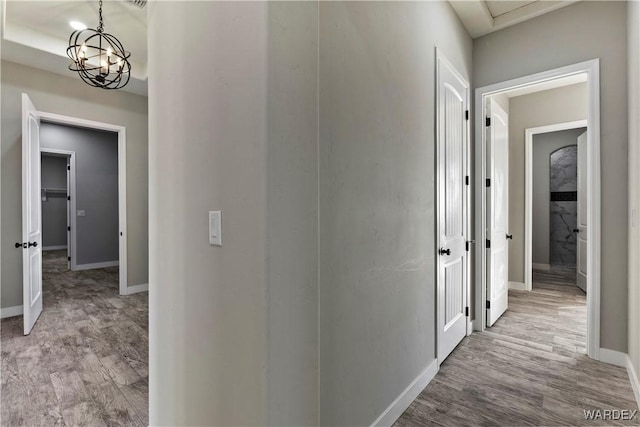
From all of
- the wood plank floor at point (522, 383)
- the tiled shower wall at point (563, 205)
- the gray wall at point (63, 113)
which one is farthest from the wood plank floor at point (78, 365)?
the tiled shower wall at point (563, 205)

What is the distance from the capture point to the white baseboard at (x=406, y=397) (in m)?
1.73

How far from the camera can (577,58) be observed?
8.63 ft

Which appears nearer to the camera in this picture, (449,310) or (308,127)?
(308,127)

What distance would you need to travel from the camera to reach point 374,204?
166 centimetres

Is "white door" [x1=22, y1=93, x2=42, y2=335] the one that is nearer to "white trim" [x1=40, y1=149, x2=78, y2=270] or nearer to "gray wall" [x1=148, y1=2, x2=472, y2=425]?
"gray wall" [x1=148, y1=2, x2=472, y2=425]

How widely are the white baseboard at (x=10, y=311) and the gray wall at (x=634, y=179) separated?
5.98 m

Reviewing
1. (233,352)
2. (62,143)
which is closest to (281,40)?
(233,352)

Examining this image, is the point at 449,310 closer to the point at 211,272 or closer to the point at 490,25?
the point at 211,272

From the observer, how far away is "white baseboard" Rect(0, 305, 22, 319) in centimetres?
357

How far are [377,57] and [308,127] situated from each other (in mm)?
885

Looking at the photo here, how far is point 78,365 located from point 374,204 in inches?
106

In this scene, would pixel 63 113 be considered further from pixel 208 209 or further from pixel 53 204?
pixel 53 204

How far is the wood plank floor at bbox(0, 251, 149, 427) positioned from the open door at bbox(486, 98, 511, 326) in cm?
325

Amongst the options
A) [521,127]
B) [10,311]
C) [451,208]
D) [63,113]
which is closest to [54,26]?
[63,113]
